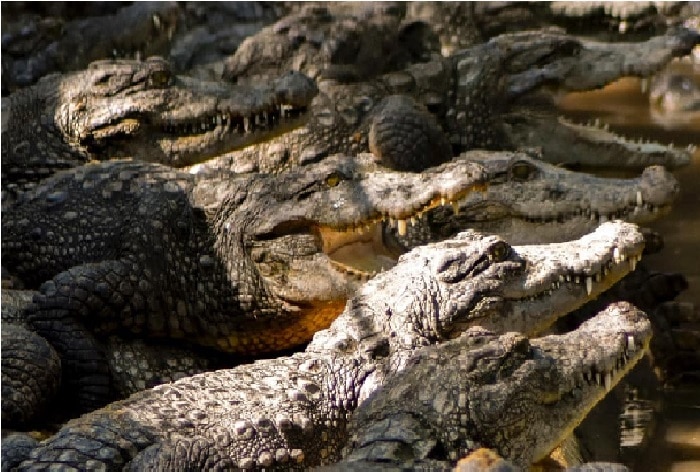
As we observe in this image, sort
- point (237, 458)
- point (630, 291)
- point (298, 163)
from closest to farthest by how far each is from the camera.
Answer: point (237, 458)
point (630, 291)
point (298, 163)

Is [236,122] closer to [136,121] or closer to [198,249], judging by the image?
[136,121]

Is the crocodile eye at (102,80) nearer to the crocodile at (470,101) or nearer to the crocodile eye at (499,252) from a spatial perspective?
the crocodile at (470,101)

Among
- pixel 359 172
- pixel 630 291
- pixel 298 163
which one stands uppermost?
pixel 359 172

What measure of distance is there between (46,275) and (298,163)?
5.69ft

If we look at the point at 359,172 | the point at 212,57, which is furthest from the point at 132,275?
the point at 212,57

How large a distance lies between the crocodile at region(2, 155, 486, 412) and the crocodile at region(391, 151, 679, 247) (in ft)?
1.88

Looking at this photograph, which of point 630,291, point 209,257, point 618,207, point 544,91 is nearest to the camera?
point 209,257

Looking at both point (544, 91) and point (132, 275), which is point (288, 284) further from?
point (544, 91)

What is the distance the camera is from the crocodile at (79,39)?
810cm

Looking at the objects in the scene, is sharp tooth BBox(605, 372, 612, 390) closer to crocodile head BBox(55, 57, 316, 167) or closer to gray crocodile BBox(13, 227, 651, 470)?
gray crocodile BBox(13, 227, 651, 470)

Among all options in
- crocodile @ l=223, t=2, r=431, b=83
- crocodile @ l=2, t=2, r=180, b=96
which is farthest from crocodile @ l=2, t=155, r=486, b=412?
crocodile @ l=2, t=2, r=180, b=96

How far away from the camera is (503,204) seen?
19.6 ft

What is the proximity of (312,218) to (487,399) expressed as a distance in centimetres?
157

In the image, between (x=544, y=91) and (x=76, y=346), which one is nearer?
(x=76, y=346)
